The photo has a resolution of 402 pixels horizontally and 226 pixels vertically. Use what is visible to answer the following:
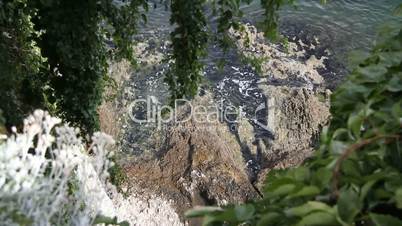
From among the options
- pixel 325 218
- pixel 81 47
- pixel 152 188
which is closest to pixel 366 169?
pixel 325 218

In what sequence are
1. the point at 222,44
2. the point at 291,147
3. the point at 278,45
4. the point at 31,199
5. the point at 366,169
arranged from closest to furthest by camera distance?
the point at 366,169
the point at 31,199
the point at 222,44
the point at 291,147
the point at 278,45

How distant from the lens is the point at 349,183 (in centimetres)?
115

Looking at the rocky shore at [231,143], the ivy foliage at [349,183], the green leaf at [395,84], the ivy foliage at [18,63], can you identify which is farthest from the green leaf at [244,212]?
the rocky shore at [231,143]

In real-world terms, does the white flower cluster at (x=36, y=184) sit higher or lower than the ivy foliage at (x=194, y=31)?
lower

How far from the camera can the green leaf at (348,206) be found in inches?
41.3

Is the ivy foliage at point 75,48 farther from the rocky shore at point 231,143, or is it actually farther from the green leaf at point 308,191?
the green leaf at point 308,191

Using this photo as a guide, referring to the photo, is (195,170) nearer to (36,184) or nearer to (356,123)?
(36,184)

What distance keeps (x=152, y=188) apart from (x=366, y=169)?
6089mm

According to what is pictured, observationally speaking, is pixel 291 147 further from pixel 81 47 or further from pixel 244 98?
pixel 81 47

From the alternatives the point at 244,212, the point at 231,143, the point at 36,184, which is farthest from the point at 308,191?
the point at 231,143

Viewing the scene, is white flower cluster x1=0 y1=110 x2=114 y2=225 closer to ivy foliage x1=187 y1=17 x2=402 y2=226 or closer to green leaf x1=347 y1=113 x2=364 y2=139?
ivy foliage x1=187 y1=17 x2=402 y2=226

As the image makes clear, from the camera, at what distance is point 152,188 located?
7.16 meters

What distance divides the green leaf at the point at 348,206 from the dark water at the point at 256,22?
22.5 feet

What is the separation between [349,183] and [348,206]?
0.10 meters
